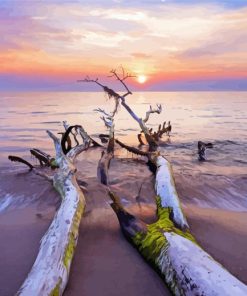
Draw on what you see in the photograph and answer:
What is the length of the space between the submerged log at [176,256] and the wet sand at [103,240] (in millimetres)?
189

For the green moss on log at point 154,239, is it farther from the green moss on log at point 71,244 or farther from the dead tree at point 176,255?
the green moss on log at point 71,244

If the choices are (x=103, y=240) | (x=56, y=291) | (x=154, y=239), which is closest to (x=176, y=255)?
(x=154, y=239)

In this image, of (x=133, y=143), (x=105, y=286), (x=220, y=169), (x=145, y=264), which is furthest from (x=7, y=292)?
(x=133, y=143)

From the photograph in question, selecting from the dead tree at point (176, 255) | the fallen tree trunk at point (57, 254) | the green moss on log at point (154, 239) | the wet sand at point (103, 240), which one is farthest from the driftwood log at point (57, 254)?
the green moss on log at point (154, 239)

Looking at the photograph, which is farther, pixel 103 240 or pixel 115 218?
pixel 115 218

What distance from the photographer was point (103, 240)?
17.0ft

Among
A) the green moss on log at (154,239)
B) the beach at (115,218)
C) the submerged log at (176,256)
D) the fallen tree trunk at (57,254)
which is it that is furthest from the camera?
the green moss on log at (154,239)

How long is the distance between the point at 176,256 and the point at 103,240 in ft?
5.38

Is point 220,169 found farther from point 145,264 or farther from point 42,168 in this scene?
point 145,264

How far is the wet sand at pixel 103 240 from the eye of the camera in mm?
4035

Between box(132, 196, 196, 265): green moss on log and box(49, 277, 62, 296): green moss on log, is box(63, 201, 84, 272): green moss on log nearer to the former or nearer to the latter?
box(49, 277, 62, 296): green moss on log

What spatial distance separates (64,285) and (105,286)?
497mm

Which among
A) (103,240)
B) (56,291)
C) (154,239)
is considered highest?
(154,239)

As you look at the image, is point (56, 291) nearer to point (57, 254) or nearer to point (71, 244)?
point (57, 254)
